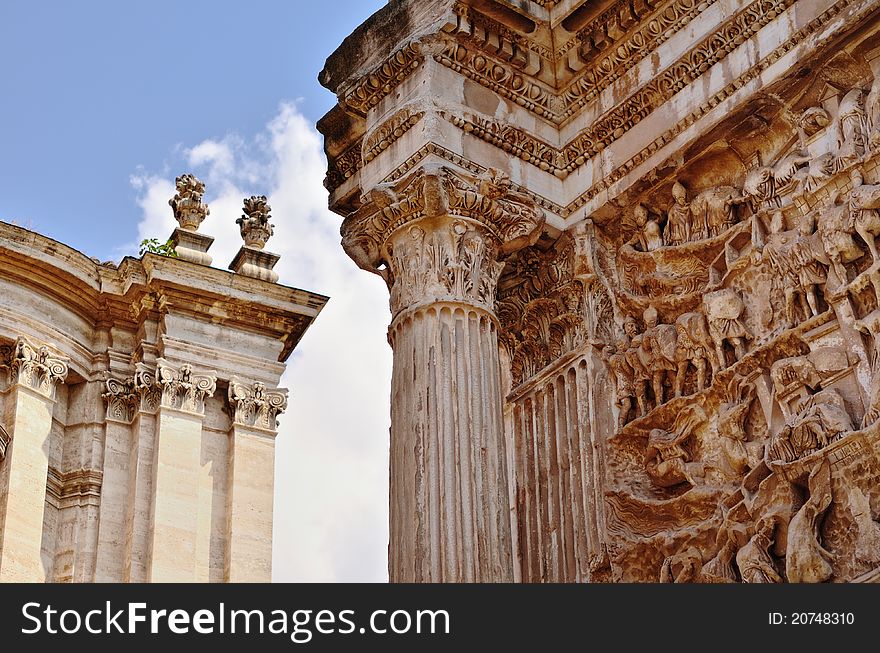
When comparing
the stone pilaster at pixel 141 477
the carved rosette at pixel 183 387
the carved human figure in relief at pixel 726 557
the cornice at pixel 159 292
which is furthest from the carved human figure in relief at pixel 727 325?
the cornice at pixel 159 292

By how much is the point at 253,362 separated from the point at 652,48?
42.7 feet

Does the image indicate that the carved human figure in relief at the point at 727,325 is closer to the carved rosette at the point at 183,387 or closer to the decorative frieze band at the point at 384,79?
the decorative frieze band at the point at 384,79

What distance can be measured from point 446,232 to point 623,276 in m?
1.51

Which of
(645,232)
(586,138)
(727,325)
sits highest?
(586,138)

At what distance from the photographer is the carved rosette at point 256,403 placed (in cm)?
2662

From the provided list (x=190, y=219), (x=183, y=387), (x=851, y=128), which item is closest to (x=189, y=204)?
(x=190, y=219)

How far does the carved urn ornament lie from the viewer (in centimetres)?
2883

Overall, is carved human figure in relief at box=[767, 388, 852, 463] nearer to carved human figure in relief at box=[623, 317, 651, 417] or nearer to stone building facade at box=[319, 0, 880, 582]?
stone building facade at box=[319, 0, 880, 582]

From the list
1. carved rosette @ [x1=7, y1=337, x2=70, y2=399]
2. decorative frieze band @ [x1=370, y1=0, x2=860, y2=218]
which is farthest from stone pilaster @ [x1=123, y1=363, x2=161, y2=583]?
decorative frieze band @ [x1=370, y1=0, x2=860, y2=218]

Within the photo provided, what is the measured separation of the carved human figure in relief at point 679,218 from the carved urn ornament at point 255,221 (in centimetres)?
1455

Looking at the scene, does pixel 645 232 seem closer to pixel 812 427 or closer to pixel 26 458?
pixel 812 427

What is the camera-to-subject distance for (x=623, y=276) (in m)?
15.1
